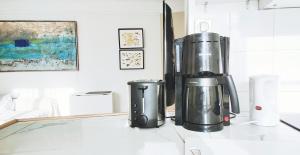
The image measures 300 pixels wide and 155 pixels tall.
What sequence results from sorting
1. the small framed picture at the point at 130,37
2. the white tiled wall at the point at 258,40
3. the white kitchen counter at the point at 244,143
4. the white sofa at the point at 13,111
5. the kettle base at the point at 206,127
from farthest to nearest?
the small framed picture at the point at 130,37 < the white sofa at the point at 13,111 < the white tiled wall at the point at 258,40 < the kettle base at the point at 206,127 < the white kitchen counter at the point at 244,143

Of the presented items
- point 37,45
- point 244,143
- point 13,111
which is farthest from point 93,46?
point 244,143

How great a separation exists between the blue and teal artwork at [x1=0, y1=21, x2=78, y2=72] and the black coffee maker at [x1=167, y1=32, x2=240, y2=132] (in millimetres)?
2765

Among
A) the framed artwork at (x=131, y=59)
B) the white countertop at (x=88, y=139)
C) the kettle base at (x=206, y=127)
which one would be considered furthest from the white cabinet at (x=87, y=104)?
the kettle base at (x=206, y=127)

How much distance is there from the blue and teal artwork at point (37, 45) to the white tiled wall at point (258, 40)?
2614mm

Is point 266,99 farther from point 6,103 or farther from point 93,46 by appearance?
→ point 6,103

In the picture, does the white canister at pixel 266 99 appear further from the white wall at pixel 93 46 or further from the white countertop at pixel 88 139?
the white wall at pixel 93 46

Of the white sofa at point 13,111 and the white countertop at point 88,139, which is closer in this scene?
the white countertop at point 88,139

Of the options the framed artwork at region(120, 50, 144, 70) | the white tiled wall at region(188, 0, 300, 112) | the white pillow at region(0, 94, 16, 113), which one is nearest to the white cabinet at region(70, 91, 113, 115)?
the framed artwork at region(120, 50, 144, 70)

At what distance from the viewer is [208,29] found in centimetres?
105

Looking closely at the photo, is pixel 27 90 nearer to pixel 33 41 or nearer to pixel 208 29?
pixel 33 41

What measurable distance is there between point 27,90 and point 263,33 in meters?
3.40

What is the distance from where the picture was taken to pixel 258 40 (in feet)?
3.37

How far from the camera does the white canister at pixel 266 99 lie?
31.4 inches

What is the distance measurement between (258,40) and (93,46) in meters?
2.68
